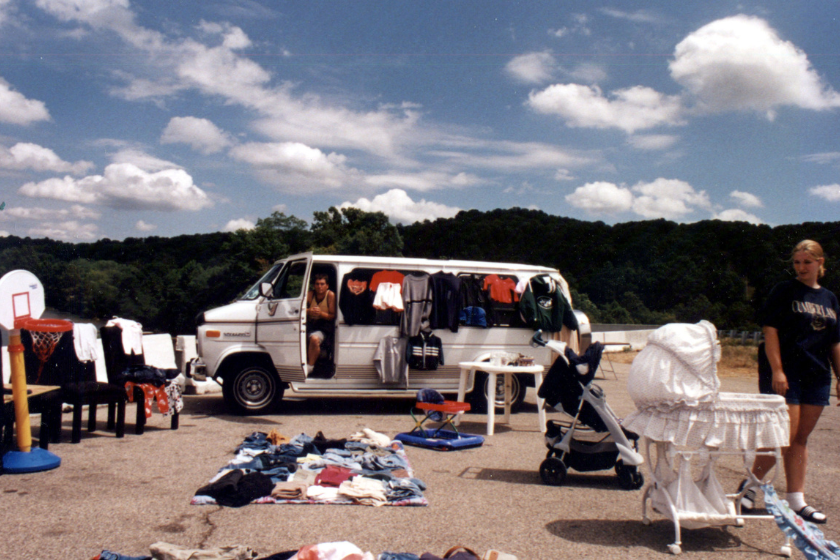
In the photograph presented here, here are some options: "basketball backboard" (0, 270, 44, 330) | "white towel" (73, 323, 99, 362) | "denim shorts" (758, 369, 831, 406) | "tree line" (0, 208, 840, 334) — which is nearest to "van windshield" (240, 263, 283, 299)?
"white towel" (73, 323, 99, 362)

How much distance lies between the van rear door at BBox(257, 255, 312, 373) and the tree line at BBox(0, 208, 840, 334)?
23313 millimetres

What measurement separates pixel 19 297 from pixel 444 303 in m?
5.64

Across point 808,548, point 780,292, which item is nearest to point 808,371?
point 780,292

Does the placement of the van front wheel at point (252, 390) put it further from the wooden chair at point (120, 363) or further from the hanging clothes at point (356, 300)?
the hanging clothes at point (356, 300)

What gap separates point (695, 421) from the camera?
4.20m

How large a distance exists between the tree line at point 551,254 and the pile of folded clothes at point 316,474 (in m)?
26.5

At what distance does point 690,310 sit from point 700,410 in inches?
2154

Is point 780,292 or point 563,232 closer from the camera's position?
point 780,292

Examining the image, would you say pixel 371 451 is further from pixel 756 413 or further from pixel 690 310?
pixel 690 310

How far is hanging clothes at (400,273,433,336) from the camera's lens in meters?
9.80

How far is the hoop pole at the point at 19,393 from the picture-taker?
19.5ft

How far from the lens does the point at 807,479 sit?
20.4 ft

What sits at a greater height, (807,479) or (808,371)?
(808,371)

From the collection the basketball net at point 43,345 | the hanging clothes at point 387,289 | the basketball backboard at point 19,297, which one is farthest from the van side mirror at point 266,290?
the basketball backboard at point 19,297
